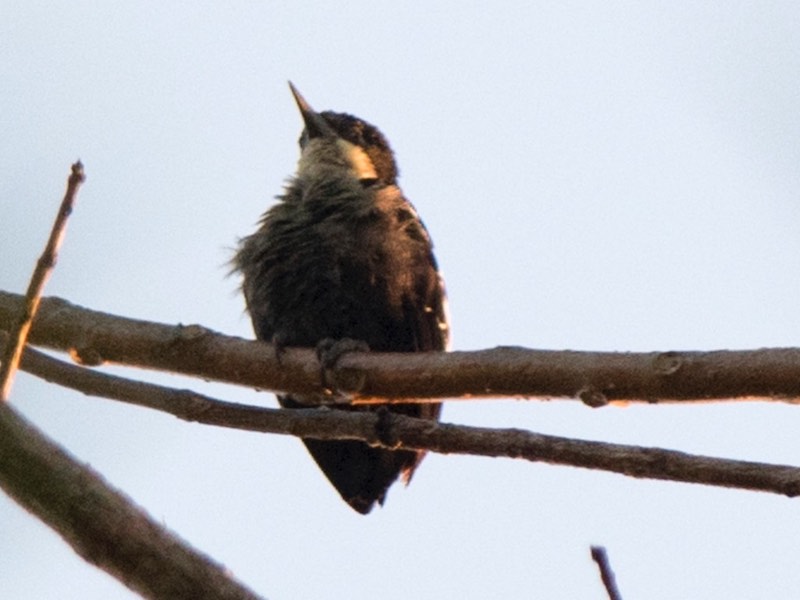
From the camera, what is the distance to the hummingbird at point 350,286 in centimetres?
523

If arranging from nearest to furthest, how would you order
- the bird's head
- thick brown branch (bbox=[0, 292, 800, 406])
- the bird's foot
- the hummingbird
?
thick brown branch (bbox=[0, 292, 800, 406])
the bird's foot
the hummingbird
the bird's head

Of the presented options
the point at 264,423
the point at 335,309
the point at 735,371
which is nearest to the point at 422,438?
the point at 264,423

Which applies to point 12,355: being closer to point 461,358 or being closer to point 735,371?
point 461,358

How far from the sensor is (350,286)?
5.24 metres

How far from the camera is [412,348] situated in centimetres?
531

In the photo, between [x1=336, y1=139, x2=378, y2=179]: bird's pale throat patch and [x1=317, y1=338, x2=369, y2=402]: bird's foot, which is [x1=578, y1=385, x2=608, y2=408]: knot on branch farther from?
[x1=336, y1=139, x2=378, y2=179]: bird's pale throat patch

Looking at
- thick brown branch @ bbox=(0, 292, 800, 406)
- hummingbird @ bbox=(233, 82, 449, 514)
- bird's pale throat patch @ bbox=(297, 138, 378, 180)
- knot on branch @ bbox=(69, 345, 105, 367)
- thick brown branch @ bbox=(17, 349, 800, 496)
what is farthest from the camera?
bird's pale throat patch @ bbox=(297, 138, 378, 180)

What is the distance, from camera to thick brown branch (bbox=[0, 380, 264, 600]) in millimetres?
2348

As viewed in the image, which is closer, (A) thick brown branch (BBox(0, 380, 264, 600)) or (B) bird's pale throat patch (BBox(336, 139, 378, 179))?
(A) thick brown branch (BBox(0, 380, 264, 600))

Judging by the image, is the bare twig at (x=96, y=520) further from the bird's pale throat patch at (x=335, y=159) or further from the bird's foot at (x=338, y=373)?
the bird's pale throat patch at (x=335, y=159)

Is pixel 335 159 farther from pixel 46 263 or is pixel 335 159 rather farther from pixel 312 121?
pixel 46 263

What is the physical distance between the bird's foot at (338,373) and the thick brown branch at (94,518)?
151cm

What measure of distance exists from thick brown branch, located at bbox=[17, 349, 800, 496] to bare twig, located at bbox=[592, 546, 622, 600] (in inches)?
18.4

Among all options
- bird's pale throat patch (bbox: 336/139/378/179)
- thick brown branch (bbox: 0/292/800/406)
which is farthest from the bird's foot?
bird's pale throat patch (bbox: 336/139/378/179)
